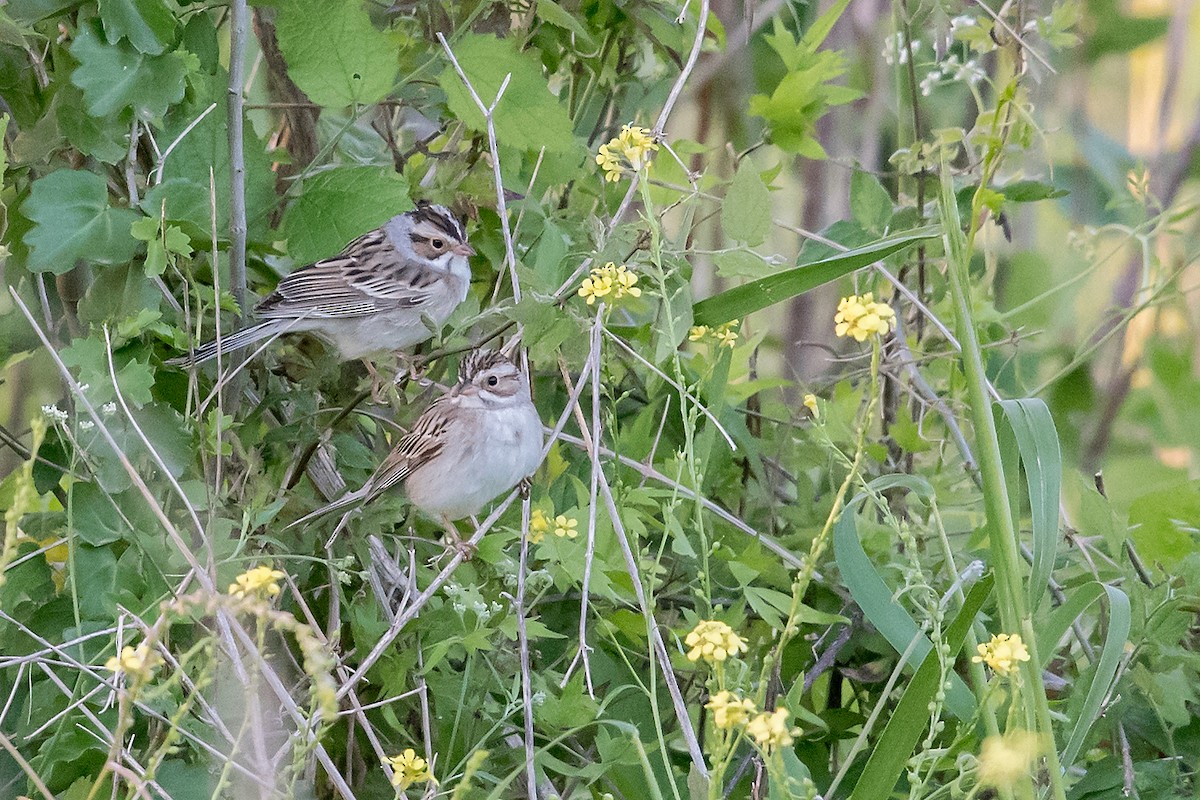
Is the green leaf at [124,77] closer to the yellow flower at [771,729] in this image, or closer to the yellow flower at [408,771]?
the yellow flower at [408,771]

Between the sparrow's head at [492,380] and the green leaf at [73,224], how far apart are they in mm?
619

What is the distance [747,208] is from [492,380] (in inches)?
25.9

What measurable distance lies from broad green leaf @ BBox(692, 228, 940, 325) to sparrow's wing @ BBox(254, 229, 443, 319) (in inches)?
27.4

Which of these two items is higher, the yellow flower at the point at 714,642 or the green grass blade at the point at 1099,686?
the yellow flower at the point at 714,642

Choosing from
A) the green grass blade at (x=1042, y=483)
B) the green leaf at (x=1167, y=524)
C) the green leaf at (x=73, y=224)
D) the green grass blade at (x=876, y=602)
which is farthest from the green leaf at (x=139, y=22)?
the green leaf at (x=1167, y=524)

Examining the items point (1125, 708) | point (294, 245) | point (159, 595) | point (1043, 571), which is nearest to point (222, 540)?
point (159, 595)

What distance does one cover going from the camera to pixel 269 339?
7.80ft

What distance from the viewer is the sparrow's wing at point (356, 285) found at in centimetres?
251

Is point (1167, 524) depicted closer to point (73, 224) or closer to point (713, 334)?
point (713, 334)

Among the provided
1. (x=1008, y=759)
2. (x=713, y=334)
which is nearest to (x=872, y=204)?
(x=713, y=334)

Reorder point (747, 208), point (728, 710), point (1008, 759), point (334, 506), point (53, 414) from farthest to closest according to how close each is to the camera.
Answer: point (334, 506), point (747, 208), point (53, 414), point (728, 710), point (1008, 759)

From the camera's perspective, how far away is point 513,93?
236 cm

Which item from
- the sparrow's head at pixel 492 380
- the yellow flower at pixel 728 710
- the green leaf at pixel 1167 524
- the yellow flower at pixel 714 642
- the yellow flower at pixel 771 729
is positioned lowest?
the green leaf at pixel 1167 524

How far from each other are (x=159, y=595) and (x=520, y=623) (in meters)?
0.58
